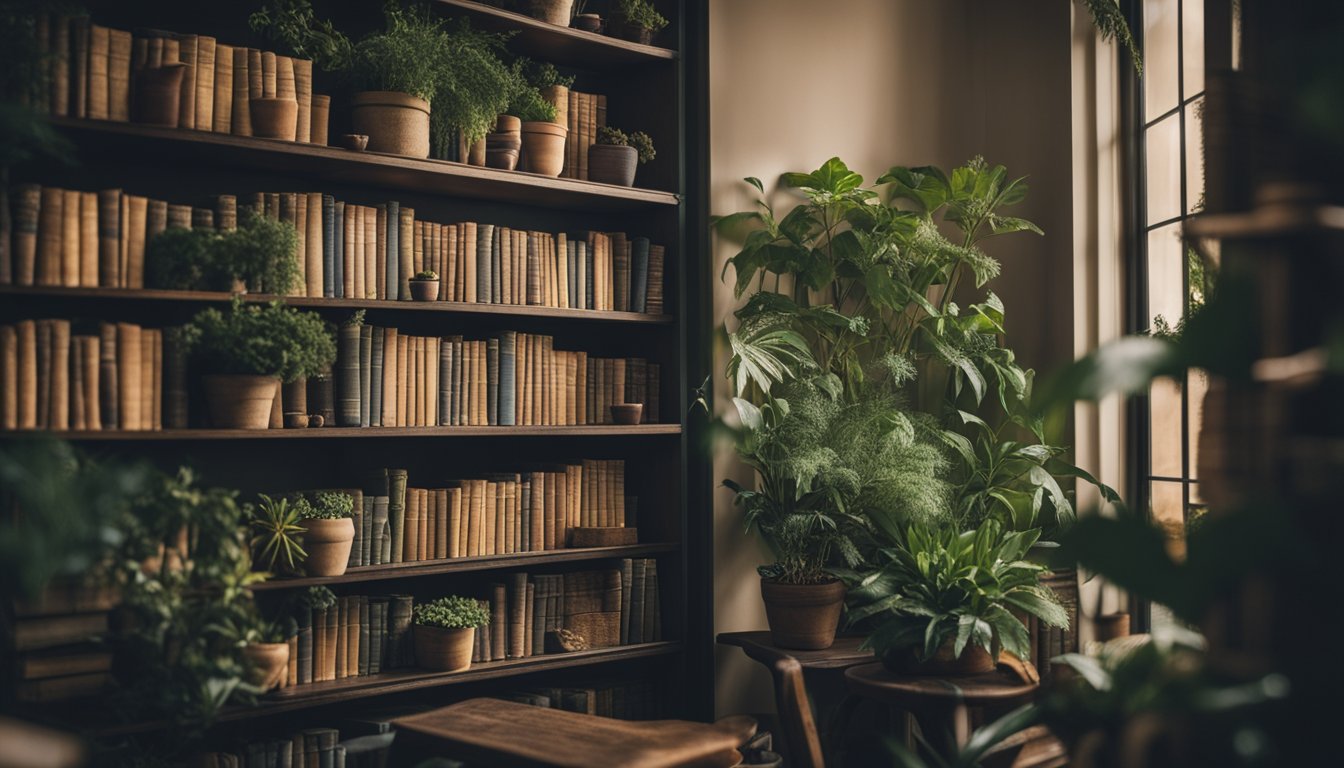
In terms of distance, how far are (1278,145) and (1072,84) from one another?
81.9 inches

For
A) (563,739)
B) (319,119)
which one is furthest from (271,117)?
(563,739)

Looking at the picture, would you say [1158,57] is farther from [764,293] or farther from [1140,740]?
[1140,740]

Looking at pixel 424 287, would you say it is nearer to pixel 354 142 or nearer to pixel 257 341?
pixel 354 142

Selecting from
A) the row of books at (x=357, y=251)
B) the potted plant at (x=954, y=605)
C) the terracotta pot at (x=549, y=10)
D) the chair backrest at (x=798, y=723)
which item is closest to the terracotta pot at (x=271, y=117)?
the row of books at (x=357, y=251)

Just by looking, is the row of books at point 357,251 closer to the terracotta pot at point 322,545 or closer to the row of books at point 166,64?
the row of books at point 166,64

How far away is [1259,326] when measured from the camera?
1528 mm

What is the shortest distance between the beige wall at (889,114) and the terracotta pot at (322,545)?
4.10 ft

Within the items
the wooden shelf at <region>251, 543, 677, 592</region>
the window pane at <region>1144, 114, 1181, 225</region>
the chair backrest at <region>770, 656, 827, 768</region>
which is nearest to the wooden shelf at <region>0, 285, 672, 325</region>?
the wooden shelf at <region>251, 543, 677, 592</region>

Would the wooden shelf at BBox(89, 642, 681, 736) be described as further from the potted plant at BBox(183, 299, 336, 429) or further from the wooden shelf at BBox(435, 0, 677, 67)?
the wooden shelf at BBox(435, 0, 677, 67)

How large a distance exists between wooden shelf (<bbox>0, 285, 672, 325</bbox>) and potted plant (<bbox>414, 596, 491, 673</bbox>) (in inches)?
30.6

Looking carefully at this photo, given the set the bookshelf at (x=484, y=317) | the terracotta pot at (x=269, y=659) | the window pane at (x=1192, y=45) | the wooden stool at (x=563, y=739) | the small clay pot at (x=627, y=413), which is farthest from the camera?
the window pane at (x=1192, y=45)

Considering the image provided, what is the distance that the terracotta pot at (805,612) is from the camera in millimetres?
3236

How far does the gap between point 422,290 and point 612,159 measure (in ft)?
2.33

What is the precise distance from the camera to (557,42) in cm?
336
